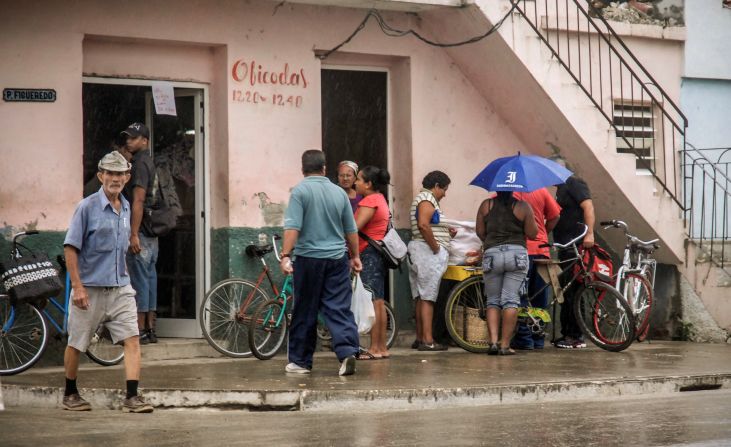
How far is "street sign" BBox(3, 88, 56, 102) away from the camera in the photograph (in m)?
12.2

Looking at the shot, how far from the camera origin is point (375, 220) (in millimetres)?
12750

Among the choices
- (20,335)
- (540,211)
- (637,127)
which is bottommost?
(20,335)

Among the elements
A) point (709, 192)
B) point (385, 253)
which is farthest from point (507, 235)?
point (709, 192)

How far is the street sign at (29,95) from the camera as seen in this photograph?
39.9 feet

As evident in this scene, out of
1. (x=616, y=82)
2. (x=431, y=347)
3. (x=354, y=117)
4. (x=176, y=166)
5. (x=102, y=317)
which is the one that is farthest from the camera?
(x=616, y=82)

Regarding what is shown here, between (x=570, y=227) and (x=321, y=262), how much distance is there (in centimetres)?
408

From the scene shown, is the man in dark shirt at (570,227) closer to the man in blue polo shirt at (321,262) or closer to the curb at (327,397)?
the curb at (327,397)

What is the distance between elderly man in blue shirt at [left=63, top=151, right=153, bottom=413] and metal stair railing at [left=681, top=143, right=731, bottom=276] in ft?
26.5

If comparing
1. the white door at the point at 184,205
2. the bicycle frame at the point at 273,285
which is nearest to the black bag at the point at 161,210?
the white door at the point at 184,205

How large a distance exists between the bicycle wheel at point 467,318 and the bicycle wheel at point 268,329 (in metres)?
1.80

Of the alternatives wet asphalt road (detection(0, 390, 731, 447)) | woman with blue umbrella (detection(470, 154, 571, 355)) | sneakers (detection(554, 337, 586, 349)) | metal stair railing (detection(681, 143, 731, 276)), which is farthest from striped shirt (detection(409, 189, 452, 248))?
wet asphalt road (detection(0, 390, 731, 447))

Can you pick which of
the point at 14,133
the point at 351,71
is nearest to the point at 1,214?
the point at 14,133

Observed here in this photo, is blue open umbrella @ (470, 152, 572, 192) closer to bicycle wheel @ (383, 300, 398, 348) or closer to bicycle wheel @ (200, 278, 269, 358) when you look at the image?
bicycle wheel @ (383, 300, 398, 348)

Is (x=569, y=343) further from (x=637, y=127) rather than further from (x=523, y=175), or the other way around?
(x=637, y=127)
